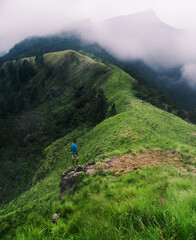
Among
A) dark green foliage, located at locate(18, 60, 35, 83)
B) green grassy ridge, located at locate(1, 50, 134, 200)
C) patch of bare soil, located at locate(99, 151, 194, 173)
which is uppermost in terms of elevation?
dark green foliage, located at locate(18, 60, 35, 83)

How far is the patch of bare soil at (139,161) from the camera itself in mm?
7570

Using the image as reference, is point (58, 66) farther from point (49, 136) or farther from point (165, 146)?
point (165, 146)

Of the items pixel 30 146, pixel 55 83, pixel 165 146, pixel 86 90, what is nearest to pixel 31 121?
pixel 30 146

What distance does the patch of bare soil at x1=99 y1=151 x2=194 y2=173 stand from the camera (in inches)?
298

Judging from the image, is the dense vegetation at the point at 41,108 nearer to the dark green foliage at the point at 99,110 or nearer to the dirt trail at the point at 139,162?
the dark green foliage at the point at 99,110

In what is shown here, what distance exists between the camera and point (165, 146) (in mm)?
11656

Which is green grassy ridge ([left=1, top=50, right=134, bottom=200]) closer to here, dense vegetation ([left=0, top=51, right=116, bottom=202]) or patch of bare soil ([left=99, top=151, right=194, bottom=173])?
dense vegetation ([left=0, top=51, right=116, bottom=202])

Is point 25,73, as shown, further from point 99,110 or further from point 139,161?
point 139,161

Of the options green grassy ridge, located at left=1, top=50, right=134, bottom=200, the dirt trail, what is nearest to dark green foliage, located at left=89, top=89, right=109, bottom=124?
green grassy ridge, located at left=1, top=50, right=134, bottom=200

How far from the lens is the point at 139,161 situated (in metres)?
8.45

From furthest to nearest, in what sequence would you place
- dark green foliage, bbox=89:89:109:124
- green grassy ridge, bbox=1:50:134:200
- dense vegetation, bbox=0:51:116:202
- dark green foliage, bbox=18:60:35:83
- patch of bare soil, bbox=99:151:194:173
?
dark green foliage, bbox=18:60:35:83 < green grassy ridge, bbox=1:50:134:200 < dense vegetation, bbox=0:51:116:202 < dark green foliage, bbox=89:89:109:124 < patch of bare soil, bbox=99:151:194:173

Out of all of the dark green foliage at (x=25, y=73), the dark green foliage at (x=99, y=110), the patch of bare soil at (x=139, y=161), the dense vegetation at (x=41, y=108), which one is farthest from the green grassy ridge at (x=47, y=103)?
the patch of bare soil at (x=139, y=161)

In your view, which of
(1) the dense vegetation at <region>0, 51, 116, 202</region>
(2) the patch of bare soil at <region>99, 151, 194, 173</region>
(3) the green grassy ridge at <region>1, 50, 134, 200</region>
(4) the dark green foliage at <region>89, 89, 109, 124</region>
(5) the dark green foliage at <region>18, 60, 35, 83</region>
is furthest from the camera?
(5) the dark green foliage at <region>18, 60, 35, 83</region>

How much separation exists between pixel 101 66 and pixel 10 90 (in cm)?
8058
